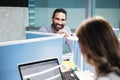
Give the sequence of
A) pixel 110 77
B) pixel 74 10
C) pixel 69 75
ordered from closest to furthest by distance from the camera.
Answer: pixel 110 77 → pixel 69 75 → pixel 74 10

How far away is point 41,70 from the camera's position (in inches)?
62.7

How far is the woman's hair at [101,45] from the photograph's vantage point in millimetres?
1108

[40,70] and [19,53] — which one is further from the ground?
[19,53]

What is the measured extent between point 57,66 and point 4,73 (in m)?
0.34

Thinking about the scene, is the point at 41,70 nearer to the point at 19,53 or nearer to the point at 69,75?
the point at 19,53

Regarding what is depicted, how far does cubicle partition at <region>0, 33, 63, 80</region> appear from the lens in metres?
1.54

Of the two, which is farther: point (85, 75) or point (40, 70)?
point (85, 75)

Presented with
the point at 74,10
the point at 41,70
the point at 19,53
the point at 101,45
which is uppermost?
the point at 74,10

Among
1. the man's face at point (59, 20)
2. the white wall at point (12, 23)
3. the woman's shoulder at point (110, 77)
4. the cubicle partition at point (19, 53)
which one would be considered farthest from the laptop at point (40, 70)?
the man's face at point (59, 20)

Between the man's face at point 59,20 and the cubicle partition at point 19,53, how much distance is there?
128cm

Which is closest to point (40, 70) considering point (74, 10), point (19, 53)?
point (19, 53)

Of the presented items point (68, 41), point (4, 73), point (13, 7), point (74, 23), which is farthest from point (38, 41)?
point (74, 23)

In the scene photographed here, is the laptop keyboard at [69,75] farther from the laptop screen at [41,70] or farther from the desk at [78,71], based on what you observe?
the laptop screen at [41,70]

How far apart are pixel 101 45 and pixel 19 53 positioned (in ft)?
2.20
